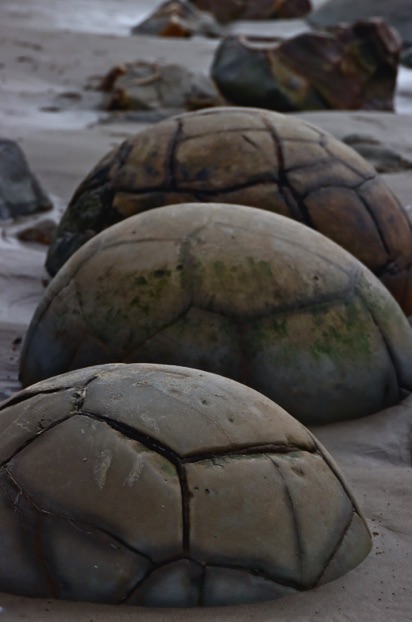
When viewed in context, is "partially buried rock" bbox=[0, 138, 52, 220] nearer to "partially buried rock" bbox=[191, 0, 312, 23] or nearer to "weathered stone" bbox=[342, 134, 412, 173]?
"weathered stone" bbox=[342, 134, 412, 173]

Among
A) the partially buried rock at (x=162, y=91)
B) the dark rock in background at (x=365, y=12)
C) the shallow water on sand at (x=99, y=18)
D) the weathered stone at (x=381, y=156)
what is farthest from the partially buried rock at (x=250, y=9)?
the weathered stone at (x=381, y=156)

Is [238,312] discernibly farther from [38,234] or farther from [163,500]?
[38,234]

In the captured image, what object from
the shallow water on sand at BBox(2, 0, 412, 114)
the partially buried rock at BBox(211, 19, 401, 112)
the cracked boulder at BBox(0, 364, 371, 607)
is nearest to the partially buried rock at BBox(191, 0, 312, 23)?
the shallow water on sand at BBox(2, 0, 412, 114)

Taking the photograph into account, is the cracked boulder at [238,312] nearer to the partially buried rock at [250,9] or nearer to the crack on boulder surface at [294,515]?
the crack on boulder surface at [294,515]

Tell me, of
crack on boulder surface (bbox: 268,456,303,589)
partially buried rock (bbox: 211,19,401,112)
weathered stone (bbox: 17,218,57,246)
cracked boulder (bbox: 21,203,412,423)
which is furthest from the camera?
partially buried rock (bbox: 211,19,401,112)

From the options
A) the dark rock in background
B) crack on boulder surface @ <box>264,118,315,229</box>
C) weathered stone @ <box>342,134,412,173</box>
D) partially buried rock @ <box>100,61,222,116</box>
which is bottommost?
the dark rock in background

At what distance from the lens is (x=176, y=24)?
15.6 m

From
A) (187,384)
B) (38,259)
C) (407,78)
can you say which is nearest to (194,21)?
(407,78)

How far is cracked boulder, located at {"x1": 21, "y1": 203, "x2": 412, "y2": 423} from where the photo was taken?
3.46 metres

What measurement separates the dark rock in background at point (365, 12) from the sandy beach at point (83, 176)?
0.77 m

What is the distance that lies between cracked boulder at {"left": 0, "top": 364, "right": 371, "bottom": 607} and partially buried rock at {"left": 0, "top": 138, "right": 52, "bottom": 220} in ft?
12.5

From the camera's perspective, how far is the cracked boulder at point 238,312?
3461 millimetres

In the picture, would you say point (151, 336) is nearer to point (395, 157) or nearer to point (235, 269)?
point (235, 269)

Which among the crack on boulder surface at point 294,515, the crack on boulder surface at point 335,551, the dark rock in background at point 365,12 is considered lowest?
the dark rock in background at point 365,12
